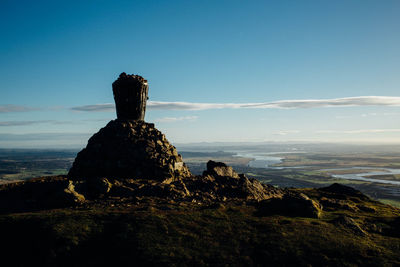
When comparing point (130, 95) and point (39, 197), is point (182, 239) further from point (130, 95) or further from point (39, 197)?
point (130, 95)

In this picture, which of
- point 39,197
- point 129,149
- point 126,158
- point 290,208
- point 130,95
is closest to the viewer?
point 290,208

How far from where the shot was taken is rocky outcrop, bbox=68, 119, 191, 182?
5038 cm

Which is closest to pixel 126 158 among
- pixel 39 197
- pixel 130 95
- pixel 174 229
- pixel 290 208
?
pixel 130 95

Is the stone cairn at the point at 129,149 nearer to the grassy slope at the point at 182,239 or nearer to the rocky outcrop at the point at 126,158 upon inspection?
the rocky outcrop at the point at 126,158

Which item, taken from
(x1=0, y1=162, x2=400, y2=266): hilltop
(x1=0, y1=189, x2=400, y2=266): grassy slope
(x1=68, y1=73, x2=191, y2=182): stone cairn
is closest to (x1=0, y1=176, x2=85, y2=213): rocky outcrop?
(x1=0, y1=162, x2=400, y2=266): hilltop

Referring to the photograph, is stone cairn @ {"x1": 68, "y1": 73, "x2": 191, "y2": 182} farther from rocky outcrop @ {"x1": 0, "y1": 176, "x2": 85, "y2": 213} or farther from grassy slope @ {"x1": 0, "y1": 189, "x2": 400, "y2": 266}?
grassy slope @ {"x1": 0, "y1": 189, "x2": 400, "y2": 266}

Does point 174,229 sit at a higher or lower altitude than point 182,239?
higher

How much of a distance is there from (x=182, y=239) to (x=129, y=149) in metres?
Result: 24.2

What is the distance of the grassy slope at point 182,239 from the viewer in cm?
2991

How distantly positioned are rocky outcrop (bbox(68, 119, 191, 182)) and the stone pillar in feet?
10.2

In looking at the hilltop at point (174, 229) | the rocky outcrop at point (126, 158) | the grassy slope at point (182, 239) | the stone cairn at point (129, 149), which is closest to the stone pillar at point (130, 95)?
the stone cairn at point (129, 149)

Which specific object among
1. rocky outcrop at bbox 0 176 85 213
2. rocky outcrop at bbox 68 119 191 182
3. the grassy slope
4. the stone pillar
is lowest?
the grassy slope

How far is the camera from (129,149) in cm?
5200

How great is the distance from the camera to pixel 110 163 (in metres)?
50.4
